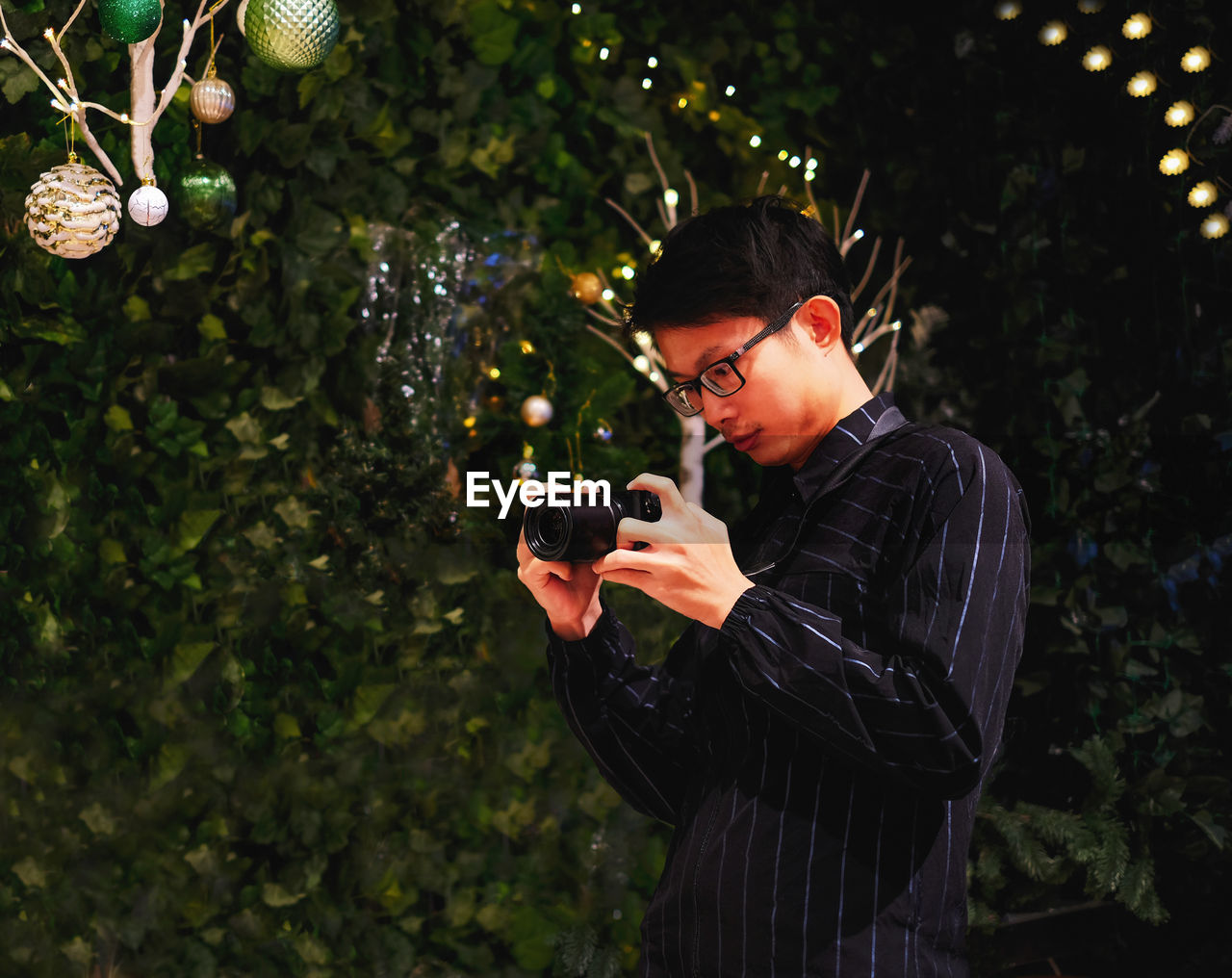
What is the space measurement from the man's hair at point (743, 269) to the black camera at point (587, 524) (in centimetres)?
17

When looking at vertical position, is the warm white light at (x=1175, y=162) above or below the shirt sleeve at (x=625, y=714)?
above

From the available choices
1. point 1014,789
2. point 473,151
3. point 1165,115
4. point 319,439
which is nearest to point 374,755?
point 319,439

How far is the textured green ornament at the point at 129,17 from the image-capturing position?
132 cm

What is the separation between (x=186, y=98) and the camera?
5.64 ft

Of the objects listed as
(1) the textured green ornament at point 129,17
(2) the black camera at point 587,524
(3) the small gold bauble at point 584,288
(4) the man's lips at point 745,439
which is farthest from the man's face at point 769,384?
(3) the small gold bauble at point 584,288

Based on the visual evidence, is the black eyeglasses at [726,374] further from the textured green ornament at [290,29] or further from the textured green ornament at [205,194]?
the textured green ornament at [205,194]

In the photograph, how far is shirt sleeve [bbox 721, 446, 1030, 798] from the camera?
2.41 ft

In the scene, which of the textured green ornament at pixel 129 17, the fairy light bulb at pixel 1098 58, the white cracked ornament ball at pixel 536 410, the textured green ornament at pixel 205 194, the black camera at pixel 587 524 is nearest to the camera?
the black camera at pixel 587 524

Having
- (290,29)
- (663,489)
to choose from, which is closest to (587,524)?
(663,489)

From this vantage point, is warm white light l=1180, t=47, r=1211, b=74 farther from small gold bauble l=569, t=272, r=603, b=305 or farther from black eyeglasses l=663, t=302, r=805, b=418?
black eyeglasses l=663, t=302, r=805, b=418

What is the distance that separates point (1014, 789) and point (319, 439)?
1613mm

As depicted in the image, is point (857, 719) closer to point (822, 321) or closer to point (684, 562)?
point (684, 562)

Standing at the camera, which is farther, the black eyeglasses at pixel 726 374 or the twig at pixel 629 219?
the twig at pixel 629 219

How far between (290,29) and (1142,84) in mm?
1668
